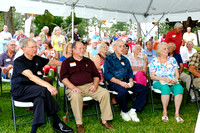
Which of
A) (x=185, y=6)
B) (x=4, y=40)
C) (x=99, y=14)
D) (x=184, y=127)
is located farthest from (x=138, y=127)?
(x=4, y=40)

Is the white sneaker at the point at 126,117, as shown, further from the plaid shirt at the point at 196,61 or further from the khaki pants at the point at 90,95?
the plaid shirt at the point at 196,61

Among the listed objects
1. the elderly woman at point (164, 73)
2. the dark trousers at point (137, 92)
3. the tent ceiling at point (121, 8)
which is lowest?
the dark trousers at point (137, 92)

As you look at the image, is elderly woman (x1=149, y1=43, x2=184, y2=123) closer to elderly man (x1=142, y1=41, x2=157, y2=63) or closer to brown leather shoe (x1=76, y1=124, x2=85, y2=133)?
brown leather shoe (x1=76, y1=124, x2=85, y2=133)

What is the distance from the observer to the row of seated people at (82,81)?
316 centimetres

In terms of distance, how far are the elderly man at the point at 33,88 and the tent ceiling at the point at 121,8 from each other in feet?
10.7

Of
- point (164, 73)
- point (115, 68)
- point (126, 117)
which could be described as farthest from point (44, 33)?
point (126, 117)

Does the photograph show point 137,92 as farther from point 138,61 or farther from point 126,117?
point 138,61

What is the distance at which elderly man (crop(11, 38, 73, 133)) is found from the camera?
298 centimetres

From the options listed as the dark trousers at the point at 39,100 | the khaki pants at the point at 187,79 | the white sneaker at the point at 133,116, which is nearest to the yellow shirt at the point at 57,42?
the khaki pants at the point at 187,79

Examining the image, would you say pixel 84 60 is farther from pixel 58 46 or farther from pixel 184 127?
pixel 58 46

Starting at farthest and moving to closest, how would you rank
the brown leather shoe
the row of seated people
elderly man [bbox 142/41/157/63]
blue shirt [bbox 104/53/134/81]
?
elderly man [bbox 142/41/157/63] < blue shirt [bbox 104/53/134/81] < the brown leather shoe < the row of seated people

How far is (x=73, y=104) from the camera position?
340 centimetres

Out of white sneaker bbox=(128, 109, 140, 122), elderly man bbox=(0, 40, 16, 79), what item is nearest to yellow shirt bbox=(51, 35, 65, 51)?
elderly man bbox=(0, 40, 16, 79)

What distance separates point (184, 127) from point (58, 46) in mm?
6968
